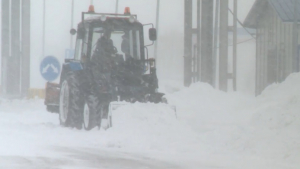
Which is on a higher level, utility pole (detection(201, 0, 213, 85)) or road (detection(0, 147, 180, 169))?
utility pole (detection(201, 0, 213, 85))

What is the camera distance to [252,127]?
1284 cm

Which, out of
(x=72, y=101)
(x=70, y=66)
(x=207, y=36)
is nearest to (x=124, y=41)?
(x=70, y=66)

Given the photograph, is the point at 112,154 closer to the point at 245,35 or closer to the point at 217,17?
the point at 217,17

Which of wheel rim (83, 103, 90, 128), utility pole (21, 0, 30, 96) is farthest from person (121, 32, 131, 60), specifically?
utility pole (21, 0, 30, 96)

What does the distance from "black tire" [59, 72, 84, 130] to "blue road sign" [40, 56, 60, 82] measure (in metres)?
7.28

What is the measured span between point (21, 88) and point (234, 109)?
18.4 meters

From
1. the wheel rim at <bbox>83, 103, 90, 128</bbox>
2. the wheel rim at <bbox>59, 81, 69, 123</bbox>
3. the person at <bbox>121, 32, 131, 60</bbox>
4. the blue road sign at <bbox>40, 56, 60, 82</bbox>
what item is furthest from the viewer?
the blue road sign at <bbox>40, 56, 60, 82</bbox>

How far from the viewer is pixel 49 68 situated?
2256 centimetres

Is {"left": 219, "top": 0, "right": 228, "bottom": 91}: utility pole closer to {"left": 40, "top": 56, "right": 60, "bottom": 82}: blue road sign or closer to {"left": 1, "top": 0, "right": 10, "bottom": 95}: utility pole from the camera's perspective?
{"left": 40, "top": 56, "right": 60, "bottom": 82}: blue road sign

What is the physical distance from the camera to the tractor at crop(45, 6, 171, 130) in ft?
44.2

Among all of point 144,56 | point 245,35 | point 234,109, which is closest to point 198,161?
point 144,56

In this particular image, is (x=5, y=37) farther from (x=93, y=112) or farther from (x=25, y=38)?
(x=93, y=112)

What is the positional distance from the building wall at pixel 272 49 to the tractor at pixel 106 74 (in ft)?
45.7

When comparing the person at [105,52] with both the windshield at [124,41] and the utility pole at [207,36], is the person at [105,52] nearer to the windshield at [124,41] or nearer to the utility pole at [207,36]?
the windshield at [124,41]
